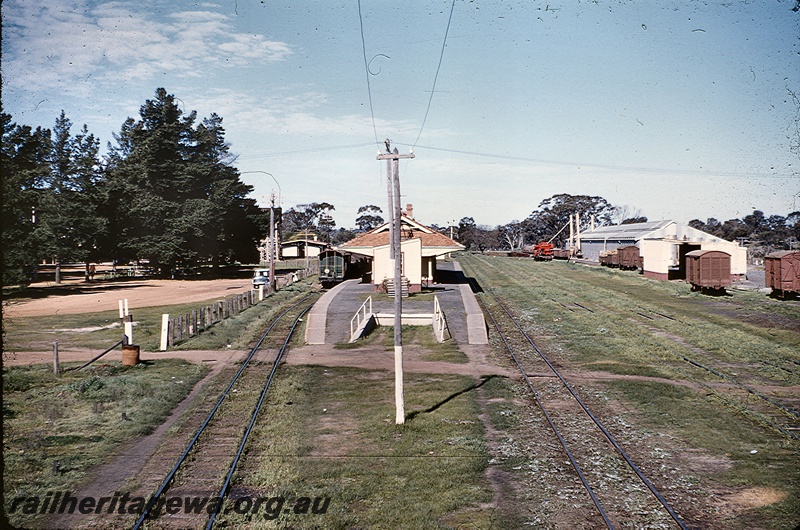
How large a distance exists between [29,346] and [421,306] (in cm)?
1883

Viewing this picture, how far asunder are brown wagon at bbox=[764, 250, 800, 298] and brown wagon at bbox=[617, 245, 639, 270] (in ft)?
96.2

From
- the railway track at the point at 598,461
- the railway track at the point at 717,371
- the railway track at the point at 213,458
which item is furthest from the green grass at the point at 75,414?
the railway track at the point at 717,371

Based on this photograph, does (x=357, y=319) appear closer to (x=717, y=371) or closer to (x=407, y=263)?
(x=407, y=263)

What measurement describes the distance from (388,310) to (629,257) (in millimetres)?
47247

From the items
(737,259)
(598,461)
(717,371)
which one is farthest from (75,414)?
(737,259)

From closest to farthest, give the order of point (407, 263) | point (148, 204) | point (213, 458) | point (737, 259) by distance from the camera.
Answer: point (213, 458) → point (407, 263) → point (737, 259) → point (148, 204)

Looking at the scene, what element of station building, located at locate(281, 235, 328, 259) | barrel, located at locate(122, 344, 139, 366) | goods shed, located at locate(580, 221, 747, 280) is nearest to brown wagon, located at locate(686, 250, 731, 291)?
goods shed, located at locate(580, 221, 747, 280)

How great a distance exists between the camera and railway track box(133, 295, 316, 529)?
9705mm

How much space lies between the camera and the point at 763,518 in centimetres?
962

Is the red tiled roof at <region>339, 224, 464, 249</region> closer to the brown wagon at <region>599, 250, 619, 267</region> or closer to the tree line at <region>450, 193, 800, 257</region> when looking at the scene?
the brown wagon at <region>599, 250, 619, 267</region>

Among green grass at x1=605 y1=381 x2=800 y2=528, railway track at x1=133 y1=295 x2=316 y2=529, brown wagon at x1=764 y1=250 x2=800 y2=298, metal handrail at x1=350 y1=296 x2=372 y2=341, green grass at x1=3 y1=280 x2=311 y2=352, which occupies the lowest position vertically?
green grass at x1=605 y1=381 x2=800 y2=528

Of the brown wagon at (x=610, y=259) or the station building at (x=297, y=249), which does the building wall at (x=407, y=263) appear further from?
the station building at (x=297, y=249)

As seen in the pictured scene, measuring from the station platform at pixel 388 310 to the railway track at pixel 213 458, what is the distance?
19.5 feet

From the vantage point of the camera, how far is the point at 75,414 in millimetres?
15531
